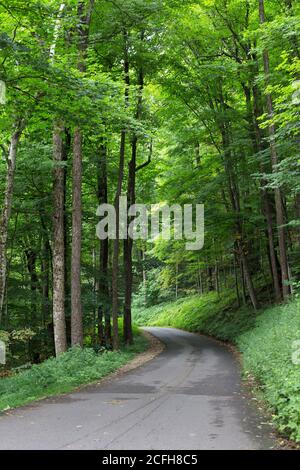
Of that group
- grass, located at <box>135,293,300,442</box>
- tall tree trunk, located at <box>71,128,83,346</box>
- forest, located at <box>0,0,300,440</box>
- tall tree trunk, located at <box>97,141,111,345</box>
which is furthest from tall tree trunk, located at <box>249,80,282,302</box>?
tall tree trunk, located at <box>71,128,83,346</box>

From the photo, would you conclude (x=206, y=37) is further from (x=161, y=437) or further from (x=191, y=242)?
(x=161, y=437)

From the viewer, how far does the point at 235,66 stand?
1944 cm

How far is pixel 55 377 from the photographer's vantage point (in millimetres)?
11648

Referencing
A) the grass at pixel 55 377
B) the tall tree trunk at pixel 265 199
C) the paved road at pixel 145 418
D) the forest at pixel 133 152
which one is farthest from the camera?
the tall tree trunk at pixel 265 199

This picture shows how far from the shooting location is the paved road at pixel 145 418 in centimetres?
600

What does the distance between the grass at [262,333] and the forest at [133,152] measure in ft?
2.48

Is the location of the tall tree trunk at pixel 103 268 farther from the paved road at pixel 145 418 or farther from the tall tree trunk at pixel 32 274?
the paved road at pixel 145 418

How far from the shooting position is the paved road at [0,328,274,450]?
6000 millimetres

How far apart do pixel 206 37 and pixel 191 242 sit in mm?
12079

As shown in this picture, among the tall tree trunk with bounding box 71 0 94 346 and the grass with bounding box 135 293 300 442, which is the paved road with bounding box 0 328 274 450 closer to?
the grass with bounding box 135 293 300 442

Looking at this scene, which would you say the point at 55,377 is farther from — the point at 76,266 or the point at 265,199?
the point at 265,199

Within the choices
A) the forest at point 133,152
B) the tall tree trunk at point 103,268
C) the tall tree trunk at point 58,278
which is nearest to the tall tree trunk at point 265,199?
the forest at point 133,152

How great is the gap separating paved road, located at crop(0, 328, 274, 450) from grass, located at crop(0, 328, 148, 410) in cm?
61
